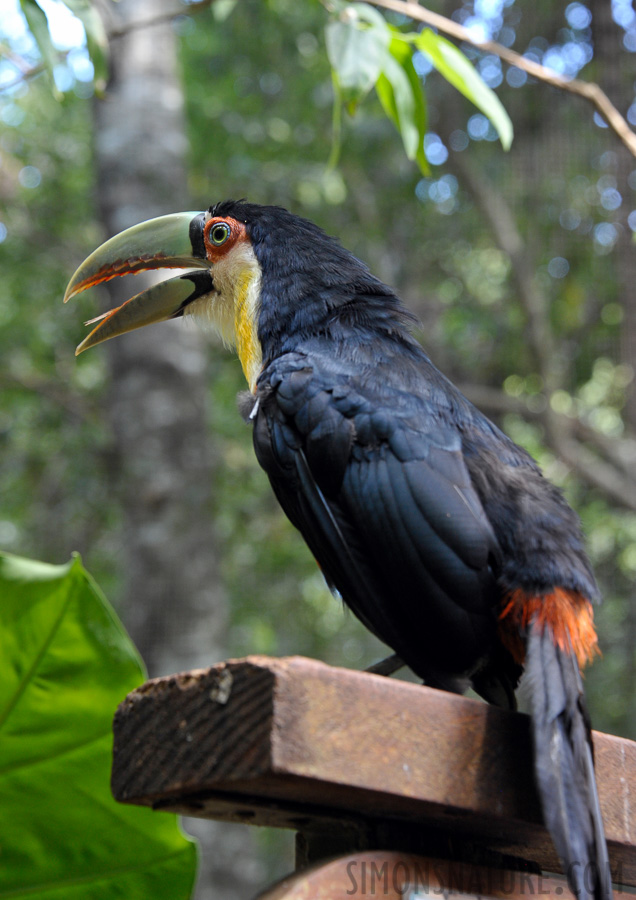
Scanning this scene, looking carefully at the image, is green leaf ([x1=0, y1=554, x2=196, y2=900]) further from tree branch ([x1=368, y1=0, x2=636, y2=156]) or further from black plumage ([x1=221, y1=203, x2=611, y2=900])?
tree branch ([x1=368, y1=0, x2=636, y2=156])

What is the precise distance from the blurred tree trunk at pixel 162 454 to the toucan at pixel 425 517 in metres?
1.97

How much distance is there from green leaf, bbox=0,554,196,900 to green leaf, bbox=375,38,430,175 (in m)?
1.15

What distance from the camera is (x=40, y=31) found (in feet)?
5.75

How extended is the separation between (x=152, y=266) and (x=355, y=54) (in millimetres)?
676

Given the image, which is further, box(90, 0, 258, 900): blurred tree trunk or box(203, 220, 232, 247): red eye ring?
box(90, 0, 258, 900): blurred tree trunk

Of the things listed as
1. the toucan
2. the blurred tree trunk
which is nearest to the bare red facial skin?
the toucan

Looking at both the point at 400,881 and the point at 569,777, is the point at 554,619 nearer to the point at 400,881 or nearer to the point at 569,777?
the point at 569,777

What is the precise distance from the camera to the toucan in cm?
141

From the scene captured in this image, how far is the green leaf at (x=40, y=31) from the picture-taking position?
174 cm

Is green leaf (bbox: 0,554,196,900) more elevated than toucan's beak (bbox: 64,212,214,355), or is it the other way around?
toucan's beak (bbox: 64,212,214,355)

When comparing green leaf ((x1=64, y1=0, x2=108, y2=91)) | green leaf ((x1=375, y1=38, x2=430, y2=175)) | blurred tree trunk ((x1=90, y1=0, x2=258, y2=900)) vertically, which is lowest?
blurred tree trunk ((x1=90, y1=0, x2=258, y2=900))

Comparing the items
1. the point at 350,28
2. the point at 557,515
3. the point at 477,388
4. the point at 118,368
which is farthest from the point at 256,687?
the point at 477,388

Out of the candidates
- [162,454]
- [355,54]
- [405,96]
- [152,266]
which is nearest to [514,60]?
[405,96]

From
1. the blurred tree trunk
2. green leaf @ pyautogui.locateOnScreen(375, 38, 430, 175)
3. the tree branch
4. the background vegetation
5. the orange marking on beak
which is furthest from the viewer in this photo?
the background vegetation
